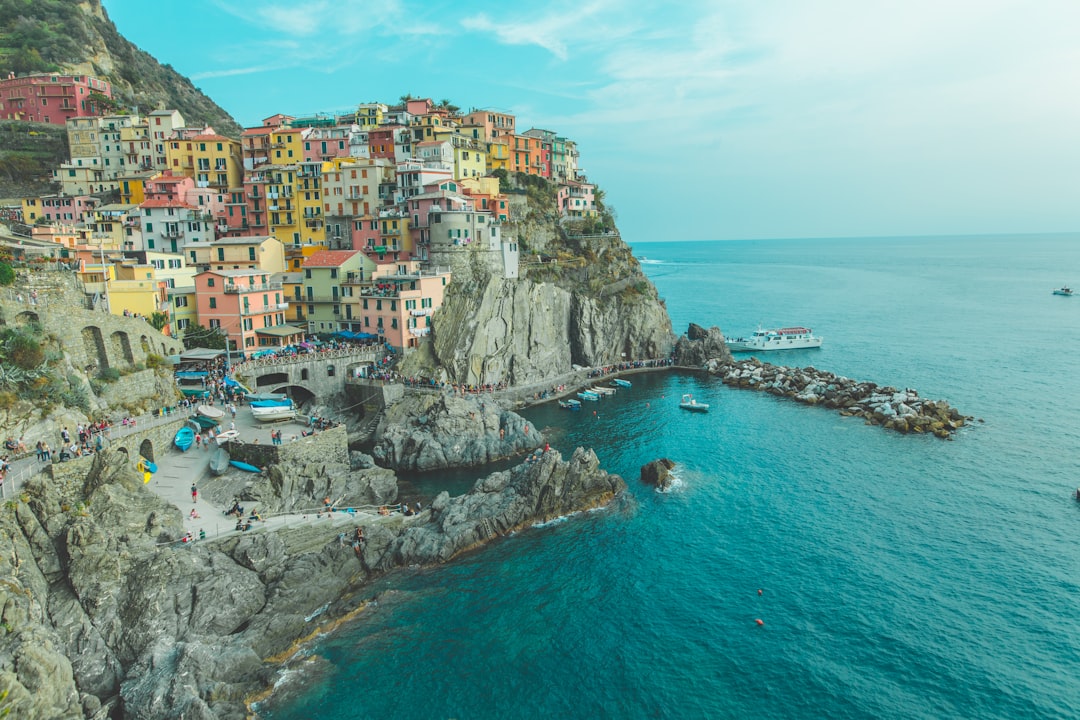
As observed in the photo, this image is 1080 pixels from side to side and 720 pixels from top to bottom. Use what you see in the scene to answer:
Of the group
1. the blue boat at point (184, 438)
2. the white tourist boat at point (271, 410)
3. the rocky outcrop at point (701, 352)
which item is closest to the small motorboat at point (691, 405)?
the rocky outcrop at point (701, 352)

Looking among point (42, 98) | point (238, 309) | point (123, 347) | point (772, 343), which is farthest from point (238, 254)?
point (772, 343)

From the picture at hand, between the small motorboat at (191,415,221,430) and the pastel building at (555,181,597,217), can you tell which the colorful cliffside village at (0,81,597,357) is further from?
the small motorboat at (191,415,221,430)

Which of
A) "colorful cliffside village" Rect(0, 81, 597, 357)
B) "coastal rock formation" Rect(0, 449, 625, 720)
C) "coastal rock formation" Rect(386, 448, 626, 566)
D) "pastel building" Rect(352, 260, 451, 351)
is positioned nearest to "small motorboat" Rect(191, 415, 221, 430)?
"coastal rock formation" Rect(0, 449, 625, 720)

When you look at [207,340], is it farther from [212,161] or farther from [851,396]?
[851,396]

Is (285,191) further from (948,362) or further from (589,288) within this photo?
(948,362)

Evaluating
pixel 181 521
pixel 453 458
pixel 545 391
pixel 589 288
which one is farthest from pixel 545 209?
pixel 181 521

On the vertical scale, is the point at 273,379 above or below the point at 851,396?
above

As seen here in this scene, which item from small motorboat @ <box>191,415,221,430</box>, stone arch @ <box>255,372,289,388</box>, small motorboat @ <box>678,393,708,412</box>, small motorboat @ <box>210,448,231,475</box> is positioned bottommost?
small motorboat @ <box>678,393,708,412</box>
